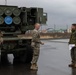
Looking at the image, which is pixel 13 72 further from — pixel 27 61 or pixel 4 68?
pixel 27 61

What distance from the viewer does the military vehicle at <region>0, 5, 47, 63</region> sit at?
13383mm

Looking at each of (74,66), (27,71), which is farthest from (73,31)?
(27,71)

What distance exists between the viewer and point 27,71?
476 inches

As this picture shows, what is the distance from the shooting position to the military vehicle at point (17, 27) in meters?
13.4

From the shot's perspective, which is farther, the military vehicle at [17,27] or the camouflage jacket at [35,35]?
the military vehicle at [17,27]

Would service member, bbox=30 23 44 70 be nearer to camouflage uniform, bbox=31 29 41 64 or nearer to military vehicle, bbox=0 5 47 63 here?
camouflage uniform, bbox=31 29 41 64

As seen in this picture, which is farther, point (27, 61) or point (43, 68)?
point (27, 61)

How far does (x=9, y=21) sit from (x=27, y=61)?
2.01 m

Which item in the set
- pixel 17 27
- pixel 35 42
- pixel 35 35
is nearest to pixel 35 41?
pixel 35 42

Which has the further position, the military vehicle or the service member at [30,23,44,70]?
the military vehicle

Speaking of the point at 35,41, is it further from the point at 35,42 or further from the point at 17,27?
the point at 17,27

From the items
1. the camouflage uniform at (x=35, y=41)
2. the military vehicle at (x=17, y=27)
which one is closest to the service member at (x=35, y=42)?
the camouflage uniform at (x=35, y=41)

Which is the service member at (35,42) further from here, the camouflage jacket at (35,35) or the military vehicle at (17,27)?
the military vehicle at (17,27)

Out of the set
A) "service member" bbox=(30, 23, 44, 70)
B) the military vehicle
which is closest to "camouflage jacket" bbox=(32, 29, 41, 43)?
"service member" bbox=(30, 23, 44, 70)
